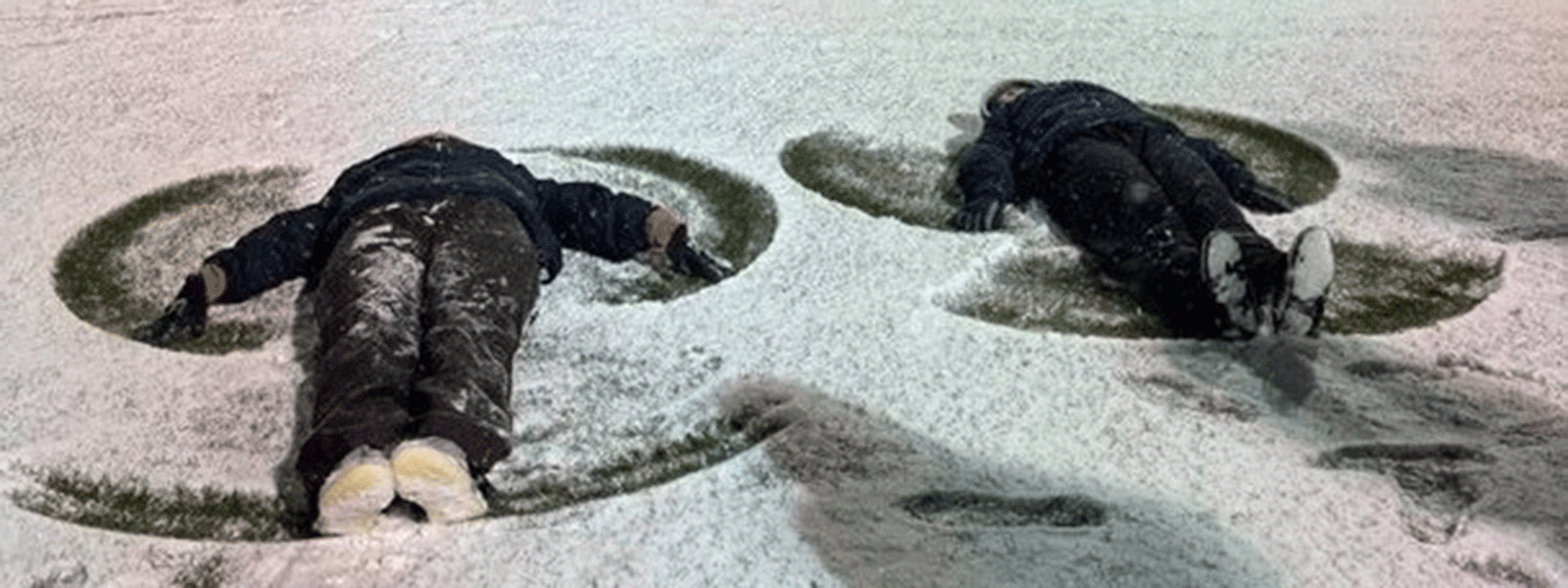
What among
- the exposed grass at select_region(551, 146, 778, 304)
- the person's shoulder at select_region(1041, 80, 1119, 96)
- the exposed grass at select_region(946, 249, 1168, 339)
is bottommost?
the exposed grass at select_region(946, 249, 1168, 339)

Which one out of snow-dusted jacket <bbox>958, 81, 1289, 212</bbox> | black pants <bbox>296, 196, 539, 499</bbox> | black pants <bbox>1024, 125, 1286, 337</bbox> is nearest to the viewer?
black pants <bbox>296, 196, 539, 499</bbox>

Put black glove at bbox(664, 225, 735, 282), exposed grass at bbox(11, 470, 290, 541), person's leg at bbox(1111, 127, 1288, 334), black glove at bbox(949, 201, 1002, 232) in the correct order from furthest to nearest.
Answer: black glove at bbox(949, 201, 1002, 232) < black glove at bbox(664, 225, 735, 282) < person's leg at bbox(1111, 127, 1288, 334) < exposed grass at bbox(11, 470, 290, 541)

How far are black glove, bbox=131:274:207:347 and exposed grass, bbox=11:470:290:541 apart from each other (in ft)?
1.58

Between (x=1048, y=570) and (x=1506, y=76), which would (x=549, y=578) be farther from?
(x=1506, y=76)

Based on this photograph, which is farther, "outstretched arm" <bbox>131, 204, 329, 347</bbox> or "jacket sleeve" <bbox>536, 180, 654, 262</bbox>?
"jacket sleeve" <bbox>536, 180, 654, 262</bbox>

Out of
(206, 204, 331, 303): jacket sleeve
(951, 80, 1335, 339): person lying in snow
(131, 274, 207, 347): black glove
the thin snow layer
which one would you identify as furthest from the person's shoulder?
(131, 274, 207, 347): black glove

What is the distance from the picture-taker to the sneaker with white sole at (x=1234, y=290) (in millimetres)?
2816

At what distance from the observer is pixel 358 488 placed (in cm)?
209

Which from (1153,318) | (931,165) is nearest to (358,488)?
(1153,318)

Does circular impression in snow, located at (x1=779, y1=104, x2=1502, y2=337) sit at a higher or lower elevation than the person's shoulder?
lower

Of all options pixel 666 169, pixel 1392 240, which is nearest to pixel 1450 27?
pixel 1392 240

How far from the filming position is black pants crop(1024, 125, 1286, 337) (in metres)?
2.94

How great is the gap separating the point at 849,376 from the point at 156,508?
1344 millimetres

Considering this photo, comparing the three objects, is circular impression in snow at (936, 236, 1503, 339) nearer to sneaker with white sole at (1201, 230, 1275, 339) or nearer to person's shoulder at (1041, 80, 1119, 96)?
sneaker with white sole at (1201, 230, 1275, 339)
